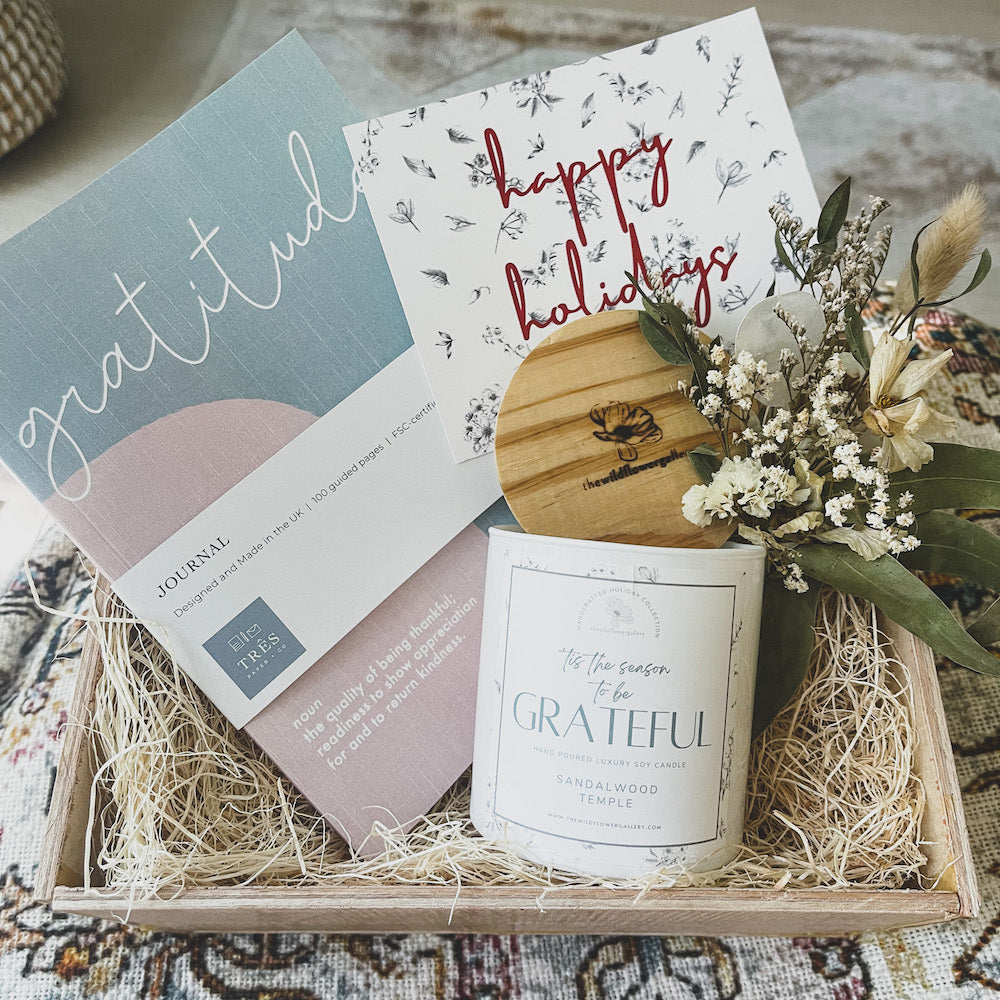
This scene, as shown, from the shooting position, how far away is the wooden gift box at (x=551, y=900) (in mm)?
735

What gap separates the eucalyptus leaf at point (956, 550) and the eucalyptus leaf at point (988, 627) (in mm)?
22

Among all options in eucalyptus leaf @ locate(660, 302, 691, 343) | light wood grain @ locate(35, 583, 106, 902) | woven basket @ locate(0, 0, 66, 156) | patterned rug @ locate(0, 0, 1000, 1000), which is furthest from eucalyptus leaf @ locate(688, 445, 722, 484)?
woven basket @ locate(0, 0, 66, 156)

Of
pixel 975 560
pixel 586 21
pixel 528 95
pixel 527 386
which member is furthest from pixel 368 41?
pixel 975 560

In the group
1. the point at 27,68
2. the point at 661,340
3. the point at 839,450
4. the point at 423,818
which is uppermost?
the point at 27,68

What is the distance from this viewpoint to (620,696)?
2.39 ft

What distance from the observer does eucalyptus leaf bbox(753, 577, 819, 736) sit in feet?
2.77

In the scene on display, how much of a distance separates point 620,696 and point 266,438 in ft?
1.39

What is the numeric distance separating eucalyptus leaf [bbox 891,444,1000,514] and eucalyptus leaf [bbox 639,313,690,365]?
9.1 inches

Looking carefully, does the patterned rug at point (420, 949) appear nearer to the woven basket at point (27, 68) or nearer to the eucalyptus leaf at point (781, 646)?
the eucalyptus leaf at point (781, 646)

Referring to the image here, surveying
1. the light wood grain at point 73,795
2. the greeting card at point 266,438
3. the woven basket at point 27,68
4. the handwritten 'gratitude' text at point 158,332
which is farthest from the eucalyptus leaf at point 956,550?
the woven basket at point 27,68

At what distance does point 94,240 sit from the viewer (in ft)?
2.75

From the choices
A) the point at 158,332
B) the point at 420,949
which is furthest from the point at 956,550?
the point at 158,332

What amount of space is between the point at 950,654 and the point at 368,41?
1.83 m

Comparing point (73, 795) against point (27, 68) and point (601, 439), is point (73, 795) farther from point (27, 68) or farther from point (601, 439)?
point (27, 68)
